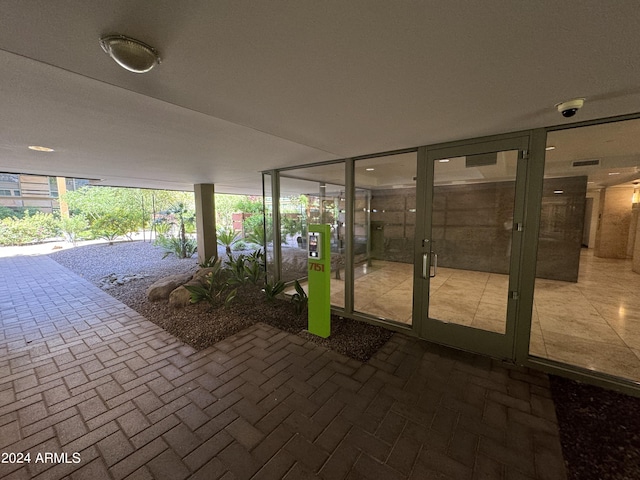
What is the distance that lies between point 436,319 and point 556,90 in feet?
8.32

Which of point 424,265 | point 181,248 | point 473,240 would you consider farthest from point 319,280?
point 181,248

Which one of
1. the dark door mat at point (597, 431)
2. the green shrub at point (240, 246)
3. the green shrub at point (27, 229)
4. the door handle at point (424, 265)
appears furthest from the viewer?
the green shrub at point (27, 229)

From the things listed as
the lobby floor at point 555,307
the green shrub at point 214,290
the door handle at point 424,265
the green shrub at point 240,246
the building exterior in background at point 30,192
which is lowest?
the lobby floor at point 555,307

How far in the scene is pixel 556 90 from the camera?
1598mm

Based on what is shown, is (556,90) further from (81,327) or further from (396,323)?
(81,327)

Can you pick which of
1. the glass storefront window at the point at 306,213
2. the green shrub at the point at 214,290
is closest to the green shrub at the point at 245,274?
the green shrub at the point at 214,290

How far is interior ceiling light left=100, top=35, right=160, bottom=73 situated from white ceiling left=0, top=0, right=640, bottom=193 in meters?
0.04

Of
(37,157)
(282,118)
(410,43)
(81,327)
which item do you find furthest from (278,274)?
(410,43)

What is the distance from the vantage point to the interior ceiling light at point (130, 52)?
110 centimetres

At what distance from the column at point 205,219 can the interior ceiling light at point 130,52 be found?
625 cm

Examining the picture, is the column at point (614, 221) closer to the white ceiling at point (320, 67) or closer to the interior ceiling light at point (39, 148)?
the white ceiling at point (320, 67)

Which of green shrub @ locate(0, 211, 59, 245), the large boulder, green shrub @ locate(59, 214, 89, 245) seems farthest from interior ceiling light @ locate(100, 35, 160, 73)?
green shrub @ locate(0, 211, 59, 245)

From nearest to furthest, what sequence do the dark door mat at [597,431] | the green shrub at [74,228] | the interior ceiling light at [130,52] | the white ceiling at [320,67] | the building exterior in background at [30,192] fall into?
1. the white ceiling at [320,67]
2. the interior ceiling light at [130,52]
3. the dark door mat at [597,431]
4. the green shrub at [74,228]
5. the building exterior in background at [30,192]

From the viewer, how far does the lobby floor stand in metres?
3.01
